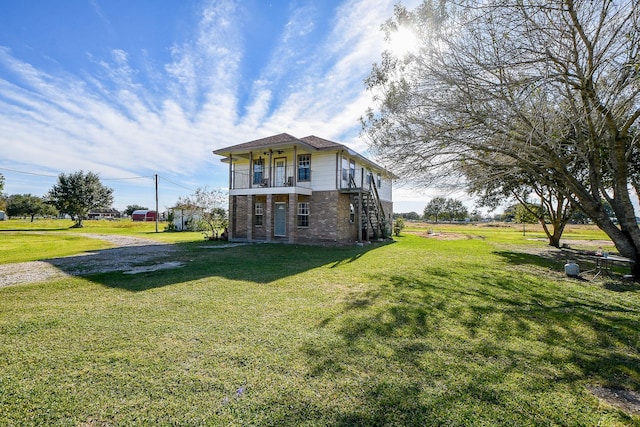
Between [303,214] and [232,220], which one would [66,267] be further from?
[303,214]

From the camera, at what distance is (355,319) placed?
14.0 ft

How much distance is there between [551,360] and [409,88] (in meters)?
6.47

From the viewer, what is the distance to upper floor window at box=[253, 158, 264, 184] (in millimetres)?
17406

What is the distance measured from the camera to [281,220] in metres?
17.5

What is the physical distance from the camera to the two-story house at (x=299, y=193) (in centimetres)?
1550

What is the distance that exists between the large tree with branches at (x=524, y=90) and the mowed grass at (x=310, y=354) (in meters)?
3.26

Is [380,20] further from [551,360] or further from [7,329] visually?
[7,329]

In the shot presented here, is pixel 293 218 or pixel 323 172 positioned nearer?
pixel 293 218

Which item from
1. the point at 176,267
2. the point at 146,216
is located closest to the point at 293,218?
the point at 176,267

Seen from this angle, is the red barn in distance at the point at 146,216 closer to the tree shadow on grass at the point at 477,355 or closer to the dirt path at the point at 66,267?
the dirt path at the point at 66,267

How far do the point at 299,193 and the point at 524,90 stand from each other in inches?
439

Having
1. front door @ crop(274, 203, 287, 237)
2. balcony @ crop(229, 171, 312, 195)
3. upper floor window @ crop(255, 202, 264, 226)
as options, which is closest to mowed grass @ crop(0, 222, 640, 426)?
balcony @ crop(229, 171, 312, 195)

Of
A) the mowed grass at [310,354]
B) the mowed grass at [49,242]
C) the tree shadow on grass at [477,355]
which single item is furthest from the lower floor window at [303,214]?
the tree shadow on grass at [477,355]

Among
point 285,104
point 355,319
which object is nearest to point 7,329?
point 355,319
